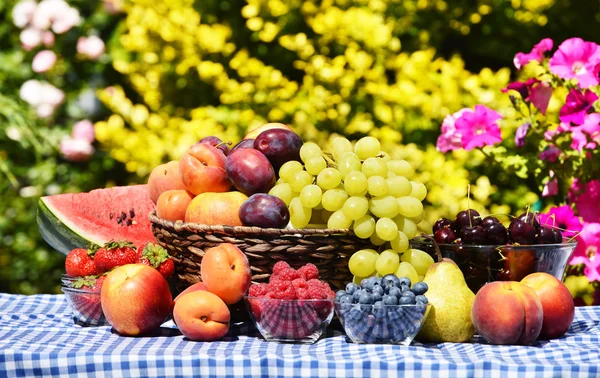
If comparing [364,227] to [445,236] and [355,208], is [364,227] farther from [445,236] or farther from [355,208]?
[445,236]

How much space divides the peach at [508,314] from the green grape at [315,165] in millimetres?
569

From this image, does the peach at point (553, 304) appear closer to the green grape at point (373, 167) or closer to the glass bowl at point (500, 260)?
the glass bowl at point (500, 260)

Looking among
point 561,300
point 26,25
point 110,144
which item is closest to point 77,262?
point 561,300

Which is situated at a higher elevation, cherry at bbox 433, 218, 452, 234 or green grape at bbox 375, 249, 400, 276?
cherry at bbox 433, 218, 452, 234

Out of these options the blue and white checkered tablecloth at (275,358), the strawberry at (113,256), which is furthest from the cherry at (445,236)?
the strawberry at (113,256)

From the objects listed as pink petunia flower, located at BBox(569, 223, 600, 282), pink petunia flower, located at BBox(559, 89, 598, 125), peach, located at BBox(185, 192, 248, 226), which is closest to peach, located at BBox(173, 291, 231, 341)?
peach, located at BBox(185, 192, 248, 226)

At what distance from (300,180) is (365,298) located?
46cm

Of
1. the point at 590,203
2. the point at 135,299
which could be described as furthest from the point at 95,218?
the point at 590,203

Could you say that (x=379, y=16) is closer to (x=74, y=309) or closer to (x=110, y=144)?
(x=110, y=144)

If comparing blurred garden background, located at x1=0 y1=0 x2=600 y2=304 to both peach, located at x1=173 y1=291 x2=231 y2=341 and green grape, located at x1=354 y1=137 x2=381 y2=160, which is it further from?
peach, located at x1=173 y1=291 x2=231 y2=341

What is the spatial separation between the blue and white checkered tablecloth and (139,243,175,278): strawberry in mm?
234

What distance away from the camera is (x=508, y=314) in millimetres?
2012

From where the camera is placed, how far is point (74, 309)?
2.31 meters

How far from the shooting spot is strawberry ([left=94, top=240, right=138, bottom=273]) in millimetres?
2320
